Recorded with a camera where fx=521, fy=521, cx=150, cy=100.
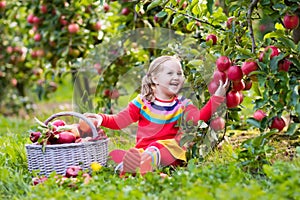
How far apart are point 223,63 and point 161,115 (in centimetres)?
51

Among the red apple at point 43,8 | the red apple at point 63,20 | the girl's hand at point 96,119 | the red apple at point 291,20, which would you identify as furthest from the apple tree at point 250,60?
the red apple at point 43,8

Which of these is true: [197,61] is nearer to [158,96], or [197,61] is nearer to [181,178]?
[158,96]

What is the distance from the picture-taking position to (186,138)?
2.88m

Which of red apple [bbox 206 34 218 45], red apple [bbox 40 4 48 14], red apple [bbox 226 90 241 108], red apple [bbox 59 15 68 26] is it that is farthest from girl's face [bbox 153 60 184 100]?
red apple [bbox 40 4 48 14]

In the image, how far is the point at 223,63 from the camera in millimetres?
2666

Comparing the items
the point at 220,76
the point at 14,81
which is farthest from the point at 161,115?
the point at 14,81

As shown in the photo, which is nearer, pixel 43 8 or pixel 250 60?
pixel 250 60

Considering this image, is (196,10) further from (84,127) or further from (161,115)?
(84,127)

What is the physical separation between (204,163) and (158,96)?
1.62ft

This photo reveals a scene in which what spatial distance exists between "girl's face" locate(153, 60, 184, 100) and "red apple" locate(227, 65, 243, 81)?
17.1 inches

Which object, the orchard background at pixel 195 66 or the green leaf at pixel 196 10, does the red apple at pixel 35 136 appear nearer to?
the orchard background at pixel 195 66

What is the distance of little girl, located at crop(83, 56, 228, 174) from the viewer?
9.25 feet

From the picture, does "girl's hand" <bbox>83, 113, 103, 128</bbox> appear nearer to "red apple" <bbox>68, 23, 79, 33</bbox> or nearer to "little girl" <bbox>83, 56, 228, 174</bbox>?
"little girl" <bbox>83, 56, 228, 174</bbox>

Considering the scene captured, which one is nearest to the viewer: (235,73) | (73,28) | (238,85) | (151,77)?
(235,73)
